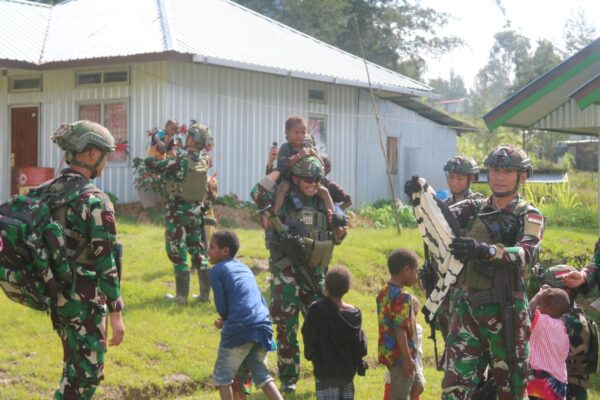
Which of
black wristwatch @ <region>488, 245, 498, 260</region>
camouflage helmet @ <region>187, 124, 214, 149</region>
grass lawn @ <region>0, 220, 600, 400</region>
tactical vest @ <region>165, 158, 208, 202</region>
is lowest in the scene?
grass lawn @ <region>0, 220, 600, 400</region>

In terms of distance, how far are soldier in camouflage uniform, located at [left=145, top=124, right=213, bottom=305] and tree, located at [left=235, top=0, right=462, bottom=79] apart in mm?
23732

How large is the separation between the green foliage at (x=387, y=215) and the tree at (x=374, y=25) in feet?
42.8

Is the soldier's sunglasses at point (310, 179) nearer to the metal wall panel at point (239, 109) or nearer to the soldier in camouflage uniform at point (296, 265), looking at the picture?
the soldier in camouflage uniform at point (296, 265)

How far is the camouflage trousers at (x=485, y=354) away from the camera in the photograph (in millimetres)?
6070

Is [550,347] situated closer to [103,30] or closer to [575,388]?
[575,388]

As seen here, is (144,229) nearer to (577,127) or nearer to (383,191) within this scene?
(577,127)

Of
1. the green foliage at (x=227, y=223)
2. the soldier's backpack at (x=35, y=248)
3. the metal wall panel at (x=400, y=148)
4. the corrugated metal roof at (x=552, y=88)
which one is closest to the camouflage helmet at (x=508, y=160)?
the soldier's backpack at (x=35, y=248)

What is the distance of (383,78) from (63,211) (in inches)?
723

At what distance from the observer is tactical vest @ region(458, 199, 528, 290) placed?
20.1 ft

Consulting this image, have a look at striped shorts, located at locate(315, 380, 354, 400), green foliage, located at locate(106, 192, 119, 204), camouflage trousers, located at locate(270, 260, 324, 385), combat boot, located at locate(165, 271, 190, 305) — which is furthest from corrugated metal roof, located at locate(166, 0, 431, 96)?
striped shorts, located at locate(315, 380, 354, 400)

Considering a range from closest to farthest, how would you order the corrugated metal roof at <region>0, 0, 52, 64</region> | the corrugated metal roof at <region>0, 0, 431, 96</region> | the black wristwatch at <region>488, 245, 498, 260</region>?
the black wristwatch at <region>488, 245, 498, 260</region>
the corrugated metal roof at <region>0, 0, 431, 96</region>
the corrugated metal roof at <region>0, 0, 52, 64</region>

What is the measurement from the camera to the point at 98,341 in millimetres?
5680

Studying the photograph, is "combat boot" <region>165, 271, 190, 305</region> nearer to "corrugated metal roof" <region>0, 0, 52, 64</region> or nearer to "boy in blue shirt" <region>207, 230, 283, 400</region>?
"boy in blue shirt" <region>207, 230, 283, 400</region>

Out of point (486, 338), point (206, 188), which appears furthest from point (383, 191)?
point (486, 338)
